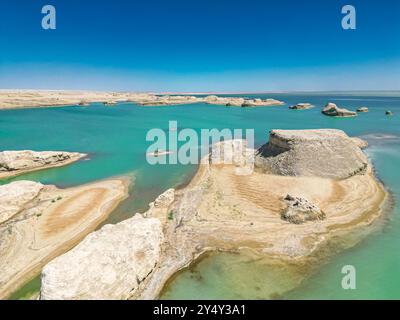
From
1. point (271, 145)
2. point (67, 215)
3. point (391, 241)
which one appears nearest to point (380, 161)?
point (271, 145)

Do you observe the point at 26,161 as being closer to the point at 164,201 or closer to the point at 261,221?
the point at 164,201

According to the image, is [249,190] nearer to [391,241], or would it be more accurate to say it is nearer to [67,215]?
[391,241]

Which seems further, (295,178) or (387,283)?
(295,178)

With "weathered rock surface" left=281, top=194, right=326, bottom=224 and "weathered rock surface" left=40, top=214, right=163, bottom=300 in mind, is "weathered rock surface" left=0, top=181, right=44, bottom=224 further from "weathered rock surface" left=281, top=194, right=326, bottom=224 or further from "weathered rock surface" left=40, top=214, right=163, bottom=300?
"weathered rock surface" left=281, top=194, right=326, bottom=224

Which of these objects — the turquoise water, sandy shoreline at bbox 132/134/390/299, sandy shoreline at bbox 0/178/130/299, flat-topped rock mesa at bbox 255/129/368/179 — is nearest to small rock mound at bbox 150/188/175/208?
sandy shoreline at bbox 132/134/390/299

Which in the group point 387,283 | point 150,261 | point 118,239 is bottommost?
point 387,283

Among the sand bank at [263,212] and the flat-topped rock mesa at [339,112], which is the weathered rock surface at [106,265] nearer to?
the sand bank at [263,212]

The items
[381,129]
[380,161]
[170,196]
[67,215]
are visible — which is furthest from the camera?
[381,129]
